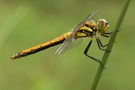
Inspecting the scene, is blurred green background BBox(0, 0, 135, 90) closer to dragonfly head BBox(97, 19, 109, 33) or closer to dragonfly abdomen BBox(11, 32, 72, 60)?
dragonfly abdomen BBox(11, 32, 72, 60)

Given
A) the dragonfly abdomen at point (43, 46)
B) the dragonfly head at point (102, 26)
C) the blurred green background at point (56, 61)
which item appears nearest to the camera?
the dragonfly head at point (102, 26)

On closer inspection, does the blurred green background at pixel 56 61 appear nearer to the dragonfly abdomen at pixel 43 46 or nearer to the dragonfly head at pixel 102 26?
the dragonfly abdomen at pixel 43 46

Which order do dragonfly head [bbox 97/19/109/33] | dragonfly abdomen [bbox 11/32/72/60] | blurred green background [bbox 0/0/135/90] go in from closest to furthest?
1. dragonfly head [bbox 97/19/109/33]
2. dragonfly abdomen [bbox 11/32/72/60]
3. blurred green background [bbox 0/0/135/90]

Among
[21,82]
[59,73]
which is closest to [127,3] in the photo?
[21,82]

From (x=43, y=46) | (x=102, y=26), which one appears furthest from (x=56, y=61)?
(x=102, y=26)

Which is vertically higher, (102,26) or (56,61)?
(56,61)

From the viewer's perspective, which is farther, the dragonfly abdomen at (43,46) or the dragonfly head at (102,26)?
the dragonfly abdomen at (43,46)

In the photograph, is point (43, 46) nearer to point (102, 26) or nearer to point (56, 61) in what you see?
point (102, 26)

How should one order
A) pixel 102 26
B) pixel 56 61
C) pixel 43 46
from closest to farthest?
pixel 102 26
pixel 43 46
pixel 56 61

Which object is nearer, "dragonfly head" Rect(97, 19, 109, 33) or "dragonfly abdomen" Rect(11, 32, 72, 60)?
"dragonfly head" Rect(97, 19, 109, 33)

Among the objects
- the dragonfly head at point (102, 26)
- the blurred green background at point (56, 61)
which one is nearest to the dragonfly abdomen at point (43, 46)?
the dragonfly head at point (102, 26)

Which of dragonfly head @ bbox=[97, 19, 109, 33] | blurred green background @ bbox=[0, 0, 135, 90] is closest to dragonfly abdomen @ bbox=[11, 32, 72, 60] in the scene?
dragonfly head @ bbox=[97, 19, 109, 33]

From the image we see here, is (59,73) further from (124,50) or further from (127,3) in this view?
(127,3)
